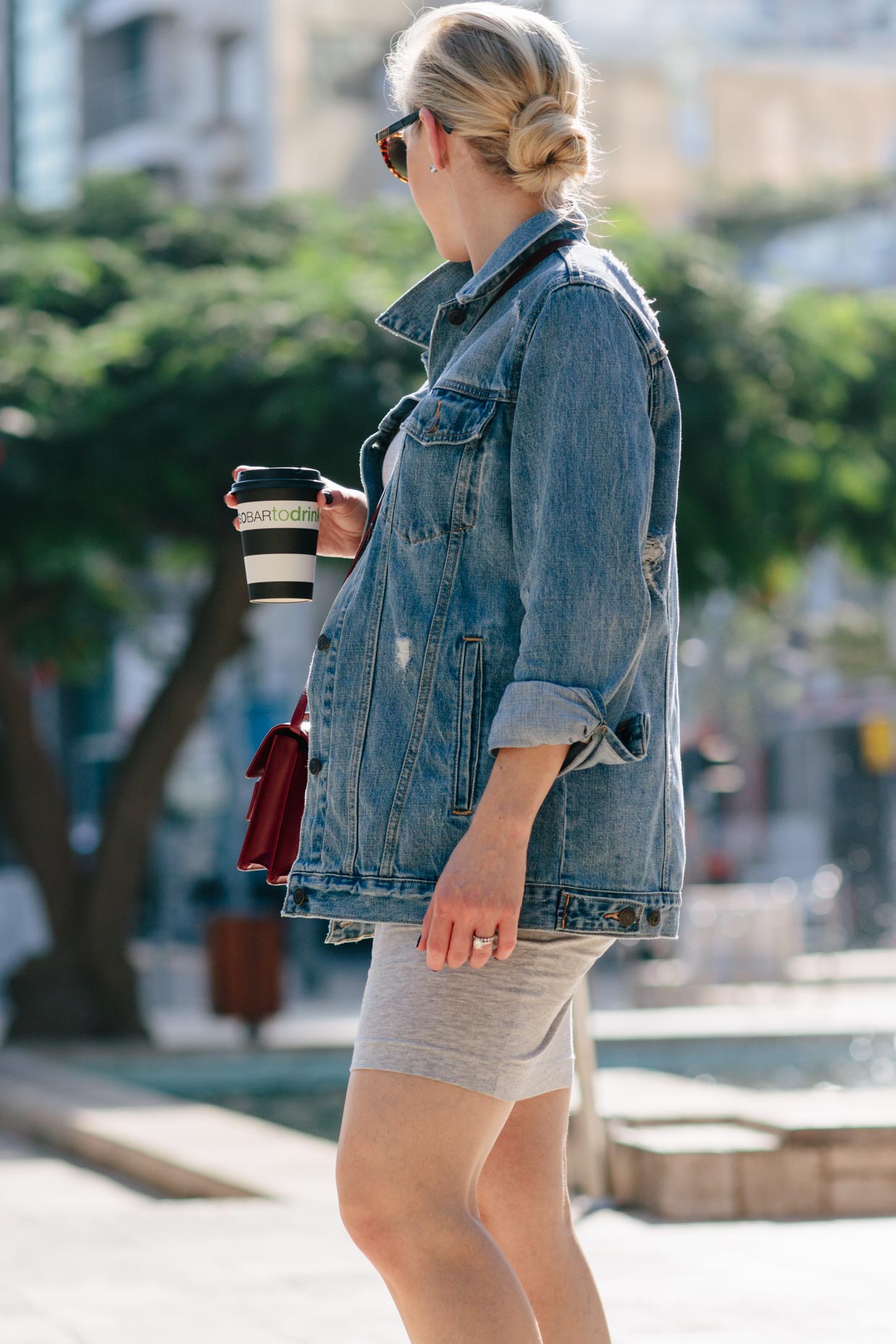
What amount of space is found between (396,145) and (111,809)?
36.5 feet

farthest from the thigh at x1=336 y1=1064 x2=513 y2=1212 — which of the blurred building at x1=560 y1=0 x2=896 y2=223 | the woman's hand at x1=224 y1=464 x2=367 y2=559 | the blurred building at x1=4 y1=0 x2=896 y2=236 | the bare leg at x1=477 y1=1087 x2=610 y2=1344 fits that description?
the blurred building at x1=560 y1=0 x2=896 y2=223

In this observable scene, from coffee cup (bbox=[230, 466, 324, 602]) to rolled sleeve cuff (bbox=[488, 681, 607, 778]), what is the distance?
0.57 meters

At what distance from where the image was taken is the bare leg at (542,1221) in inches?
99.5

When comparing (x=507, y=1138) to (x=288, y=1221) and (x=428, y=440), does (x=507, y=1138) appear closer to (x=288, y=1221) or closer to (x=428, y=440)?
(x=428, y=440)

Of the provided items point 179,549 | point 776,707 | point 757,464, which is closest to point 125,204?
point 179,549

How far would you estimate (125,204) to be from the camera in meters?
15.1

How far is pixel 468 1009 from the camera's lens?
2303 millimetres

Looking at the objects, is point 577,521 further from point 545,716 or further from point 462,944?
point 462,944

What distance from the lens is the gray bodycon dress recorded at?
2291mm

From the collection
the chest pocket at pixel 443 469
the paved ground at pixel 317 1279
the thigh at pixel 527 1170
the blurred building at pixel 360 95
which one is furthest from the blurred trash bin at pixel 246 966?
the blurred building at pixel 360 95

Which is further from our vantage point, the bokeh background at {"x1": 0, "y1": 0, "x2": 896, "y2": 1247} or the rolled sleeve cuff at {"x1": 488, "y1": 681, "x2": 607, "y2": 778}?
the bokeh background at {"x1": 0, "y1": 0, "x2": 896, "y2": 1247}

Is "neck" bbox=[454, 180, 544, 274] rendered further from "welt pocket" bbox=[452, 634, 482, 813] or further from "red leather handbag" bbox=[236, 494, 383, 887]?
"welt pocket" bbox=[452, 634, 482, 813]

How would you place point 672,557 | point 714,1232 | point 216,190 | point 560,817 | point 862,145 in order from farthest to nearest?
point 862,145
point 216,190
point 714,1232
point 672,557
point 560,817

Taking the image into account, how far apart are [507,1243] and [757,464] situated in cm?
981
